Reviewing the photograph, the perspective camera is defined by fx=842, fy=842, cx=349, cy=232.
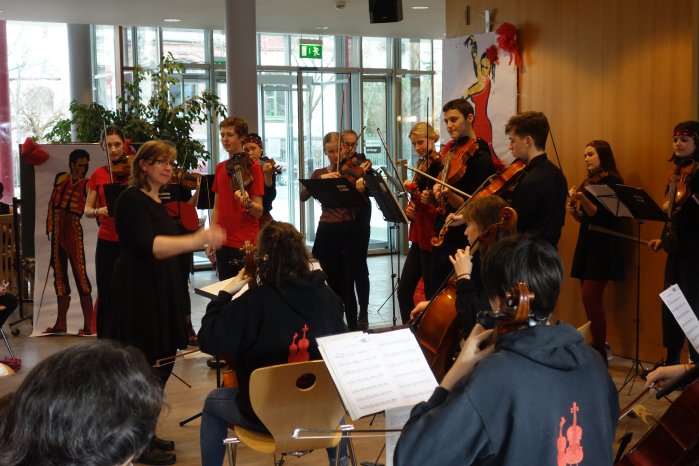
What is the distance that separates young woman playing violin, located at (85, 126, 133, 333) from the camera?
16.2 ft

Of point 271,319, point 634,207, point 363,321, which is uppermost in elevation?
point 634,207

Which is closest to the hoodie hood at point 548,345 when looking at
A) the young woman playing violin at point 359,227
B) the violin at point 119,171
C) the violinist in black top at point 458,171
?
the violinist in black top at point 458,171

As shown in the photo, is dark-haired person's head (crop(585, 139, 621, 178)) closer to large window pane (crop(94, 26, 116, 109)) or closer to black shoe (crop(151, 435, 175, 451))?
black shoe (crop(151, 435, 175, 451))

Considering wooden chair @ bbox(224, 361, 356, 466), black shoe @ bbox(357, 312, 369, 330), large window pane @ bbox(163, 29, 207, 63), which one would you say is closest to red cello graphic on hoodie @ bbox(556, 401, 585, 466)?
wooden chair @ bbox(224, 361, 356, 466)

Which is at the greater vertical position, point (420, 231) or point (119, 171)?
point (119, 171)

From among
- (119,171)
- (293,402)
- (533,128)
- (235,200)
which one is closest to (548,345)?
(293,402)

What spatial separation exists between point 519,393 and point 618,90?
3978mm

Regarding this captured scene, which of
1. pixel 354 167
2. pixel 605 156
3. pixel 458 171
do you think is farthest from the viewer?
pixel 354 167

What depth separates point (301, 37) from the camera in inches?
414

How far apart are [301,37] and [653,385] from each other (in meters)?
8.67

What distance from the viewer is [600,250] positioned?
5184mm

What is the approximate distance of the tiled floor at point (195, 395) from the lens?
3.85 m

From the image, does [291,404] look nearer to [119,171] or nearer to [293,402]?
[293,402]

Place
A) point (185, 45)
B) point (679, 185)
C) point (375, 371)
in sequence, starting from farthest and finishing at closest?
point (185, 45), point (679, 185), point (375, 371)
